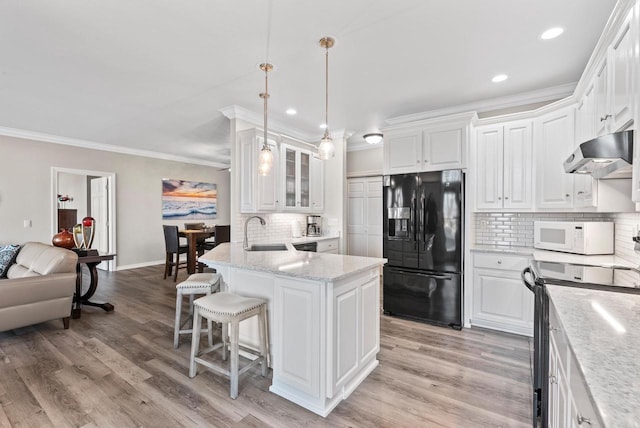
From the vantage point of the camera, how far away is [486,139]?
134 inches

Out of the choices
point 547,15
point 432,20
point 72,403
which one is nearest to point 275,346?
point 72,403

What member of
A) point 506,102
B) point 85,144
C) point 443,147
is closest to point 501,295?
point 443,147

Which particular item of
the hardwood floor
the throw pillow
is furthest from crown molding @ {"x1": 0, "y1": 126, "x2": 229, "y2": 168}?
the hardwood floor

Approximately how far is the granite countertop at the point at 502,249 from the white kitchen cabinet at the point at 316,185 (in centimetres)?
238

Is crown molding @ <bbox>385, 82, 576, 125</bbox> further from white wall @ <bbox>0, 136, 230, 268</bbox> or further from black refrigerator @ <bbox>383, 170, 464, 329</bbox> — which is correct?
white wall @ <bbox>0, 136, 230, 268</bbox>

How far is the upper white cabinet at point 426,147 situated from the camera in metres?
3.34

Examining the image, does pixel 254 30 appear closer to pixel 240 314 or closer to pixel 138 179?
pixel 240 314

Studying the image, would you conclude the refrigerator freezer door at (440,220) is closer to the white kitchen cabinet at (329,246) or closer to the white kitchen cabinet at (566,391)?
the white kitchen cabinet at (329,246)

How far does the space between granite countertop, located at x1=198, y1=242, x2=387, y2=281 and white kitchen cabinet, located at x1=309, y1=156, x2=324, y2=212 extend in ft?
7.33

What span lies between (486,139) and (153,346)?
13.3 ft

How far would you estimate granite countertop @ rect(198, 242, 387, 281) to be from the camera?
6.21 feet

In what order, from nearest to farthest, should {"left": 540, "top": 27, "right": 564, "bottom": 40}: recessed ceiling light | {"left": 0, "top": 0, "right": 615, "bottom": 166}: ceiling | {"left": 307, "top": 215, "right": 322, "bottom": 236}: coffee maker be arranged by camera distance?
{"left": 0, "top": 0, "right": 615, "bottom": 166}: ceiling
{"left": 540, "top": 27, "right": 564, "bottom": 40}: recessed ceiling light
{"left": 307, "top": 215, "right": 322, "bottom": 236}: coffee maker

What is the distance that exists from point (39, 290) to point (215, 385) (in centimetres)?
224

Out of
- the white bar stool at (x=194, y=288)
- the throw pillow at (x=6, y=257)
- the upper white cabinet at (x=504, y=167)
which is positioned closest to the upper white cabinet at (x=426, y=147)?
the upper white cabinet at (x=504, y=167)
